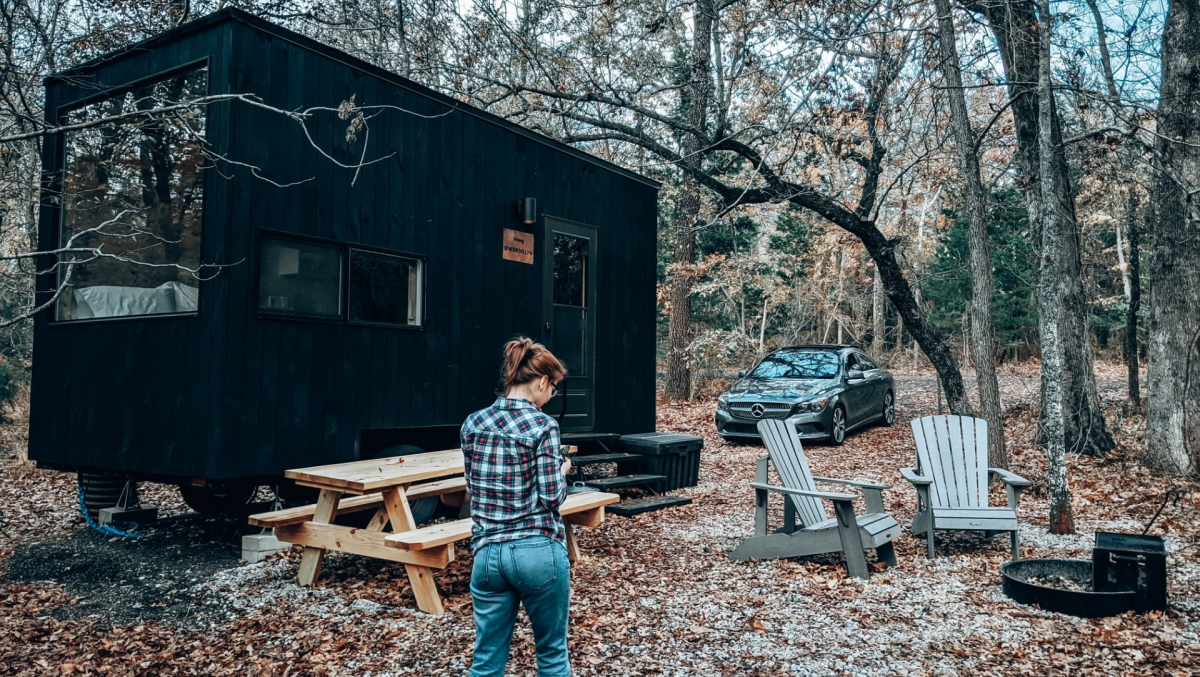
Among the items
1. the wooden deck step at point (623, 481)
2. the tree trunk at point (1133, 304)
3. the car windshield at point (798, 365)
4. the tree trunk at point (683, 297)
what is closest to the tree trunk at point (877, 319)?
the tree trunk at point (683, 297)

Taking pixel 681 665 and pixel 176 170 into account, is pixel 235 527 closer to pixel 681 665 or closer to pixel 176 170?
pixel 176 170

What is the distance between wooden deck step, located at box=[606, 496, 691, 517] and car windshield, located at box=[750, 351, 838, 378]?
5.05 meters

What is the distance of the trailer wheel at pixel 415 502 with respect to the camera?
666 cm

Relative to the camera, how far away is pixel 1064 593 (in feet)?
14.7

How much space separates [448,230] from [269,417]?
2336mm

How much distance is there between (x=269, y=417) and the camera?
567 cm

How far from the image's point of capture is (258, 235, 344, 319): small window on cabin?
577 cm

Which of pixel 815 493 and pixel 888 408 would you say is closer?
pixel 815 493

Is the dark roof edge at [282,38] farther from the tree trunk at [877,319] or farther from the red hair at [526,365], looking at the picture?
the tree trunk at [877,319]

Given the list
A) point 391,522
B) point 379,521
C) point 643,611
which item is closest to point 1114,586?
point 643,611

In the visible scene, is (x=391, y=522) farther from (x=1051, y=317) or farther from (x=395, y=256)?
(x=1051, y=317)

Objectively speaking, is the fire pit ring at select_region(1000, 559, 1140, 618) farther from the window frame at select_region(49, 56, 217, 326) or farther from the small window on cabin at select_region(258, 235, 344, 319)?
the window frame at select_region(49, 56, 217, 326)

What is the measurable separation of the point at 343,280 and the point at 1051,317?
5667 mm

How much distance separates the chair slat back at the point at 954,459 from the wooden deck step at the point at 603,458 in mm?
2990
